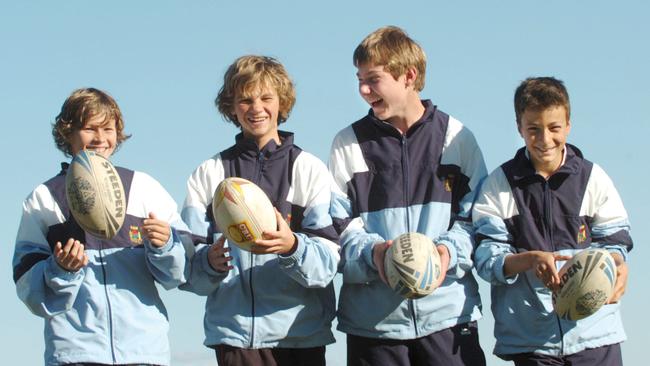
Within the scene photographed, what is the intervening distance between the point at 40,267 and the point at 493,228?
3392 millimetres

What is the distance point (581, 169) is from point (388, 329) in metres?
1.99

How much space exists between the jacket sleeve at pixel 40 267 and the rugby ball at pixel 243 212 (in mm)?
1148

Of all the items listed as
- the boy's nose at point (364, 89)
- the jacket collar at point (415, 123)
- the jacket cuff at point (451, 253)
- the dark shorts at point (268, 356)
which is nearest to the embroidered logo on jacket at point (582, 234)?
the jacket cuff at point (451, 253)

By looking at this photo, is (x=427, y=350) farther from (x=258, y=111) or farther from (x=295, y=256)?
(x=258, y=111)

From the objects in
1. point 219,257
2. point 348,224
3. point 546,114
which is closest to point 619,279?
point 546,114

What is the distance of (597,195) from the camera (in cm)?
866

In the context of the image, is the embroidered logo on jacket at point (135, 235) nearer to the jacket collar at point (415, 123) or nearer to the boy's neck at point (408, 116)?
the jacket collar at point (415, 123)

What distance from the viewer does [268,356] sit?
8203mm

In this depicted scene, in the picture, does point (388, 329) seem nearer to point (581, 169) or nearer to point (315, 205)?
point (315, 205)

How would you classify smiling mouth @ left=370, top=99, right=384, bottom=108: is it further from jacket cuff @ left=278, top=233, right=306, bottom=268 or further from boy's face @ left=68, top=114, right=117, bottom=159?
boy's face @ left=68, top=114, right=117, bottom=159

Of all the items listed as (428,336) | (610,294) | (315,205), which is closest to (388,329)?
(428,336)

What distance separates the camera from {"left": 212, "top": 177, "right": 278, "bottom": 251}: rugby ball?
776 centimetres

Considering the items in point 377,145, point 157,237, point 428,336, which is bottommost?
point 428,336

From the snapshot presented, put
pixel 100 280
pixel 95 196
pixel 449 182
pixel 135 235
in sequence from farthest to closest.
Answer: pixel 449 182 → pixel 135 235 → pixel 100 280 → pixel 95 196
